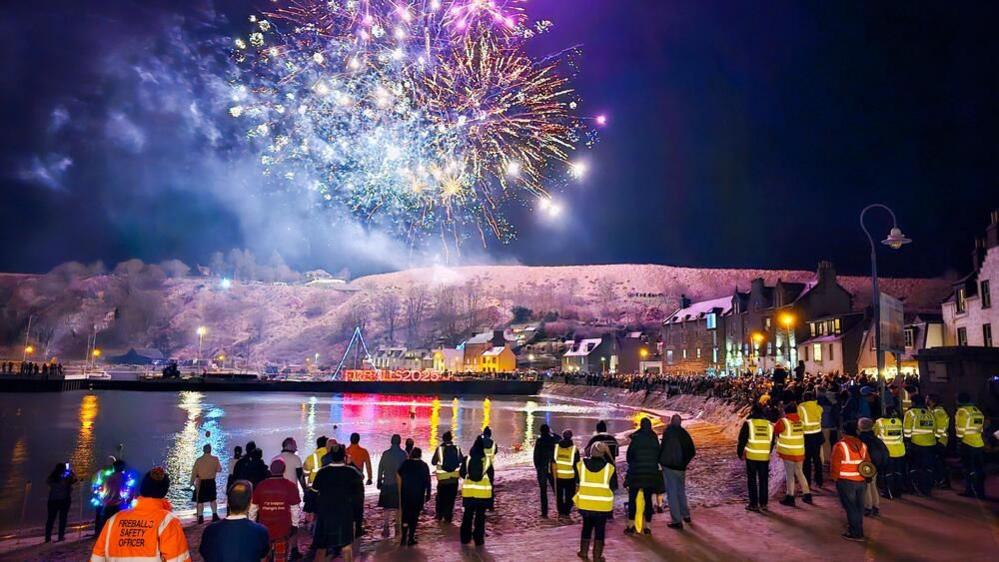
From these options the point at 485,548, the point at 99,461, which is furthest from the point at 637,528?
the point at 99,461

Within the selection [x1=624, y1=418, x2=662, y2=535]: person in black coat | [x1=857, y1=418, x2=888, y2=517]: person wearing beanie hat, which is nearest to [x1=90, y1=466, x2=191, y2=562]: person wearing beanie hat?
[x1=624, y1=418, x2=662, y2=535]: person in black coat

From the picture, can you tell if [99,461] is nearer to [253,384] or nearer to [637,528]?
[637,528]

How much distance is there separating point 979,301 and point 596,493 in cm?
4126

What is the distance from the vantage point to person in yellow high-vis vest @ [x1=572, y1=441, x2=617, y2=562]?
8.97m

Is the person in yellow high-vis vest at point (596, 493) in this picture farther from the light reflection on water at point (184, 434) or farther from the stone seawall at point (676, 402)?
the stone seawall at point (676, 402)

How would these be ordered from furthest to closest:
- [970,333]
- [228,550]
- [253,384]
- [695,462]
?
[253,384] → [970,333] → [695,462] → [228,550]

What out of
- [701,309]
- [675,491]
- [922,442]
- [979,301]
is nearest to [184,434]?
[675,491]

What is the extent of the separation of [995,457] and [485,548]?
44.1ft

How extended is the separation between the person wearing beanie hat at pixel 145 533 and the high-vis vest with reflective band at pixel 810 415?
11.9 m

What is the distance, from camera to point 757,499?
12406mm

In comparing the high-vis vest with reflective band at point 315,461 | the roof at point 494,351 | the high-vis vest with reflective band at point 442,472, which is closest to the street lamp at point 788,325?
the high-vis vest with reflective band at point 442,472

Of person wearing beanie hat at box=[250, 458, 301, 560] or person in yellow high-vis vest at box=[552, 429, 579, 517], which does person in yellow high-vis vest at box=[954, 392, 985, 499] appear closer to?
person in yellow high-vis vest at box=[552, 429, 579, 517]

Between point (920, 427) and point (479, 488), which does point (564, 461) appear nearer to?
point (479, 488)

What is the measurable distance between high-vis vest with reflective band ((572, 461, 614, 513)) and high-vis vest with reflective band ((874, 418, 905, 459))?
705cm
